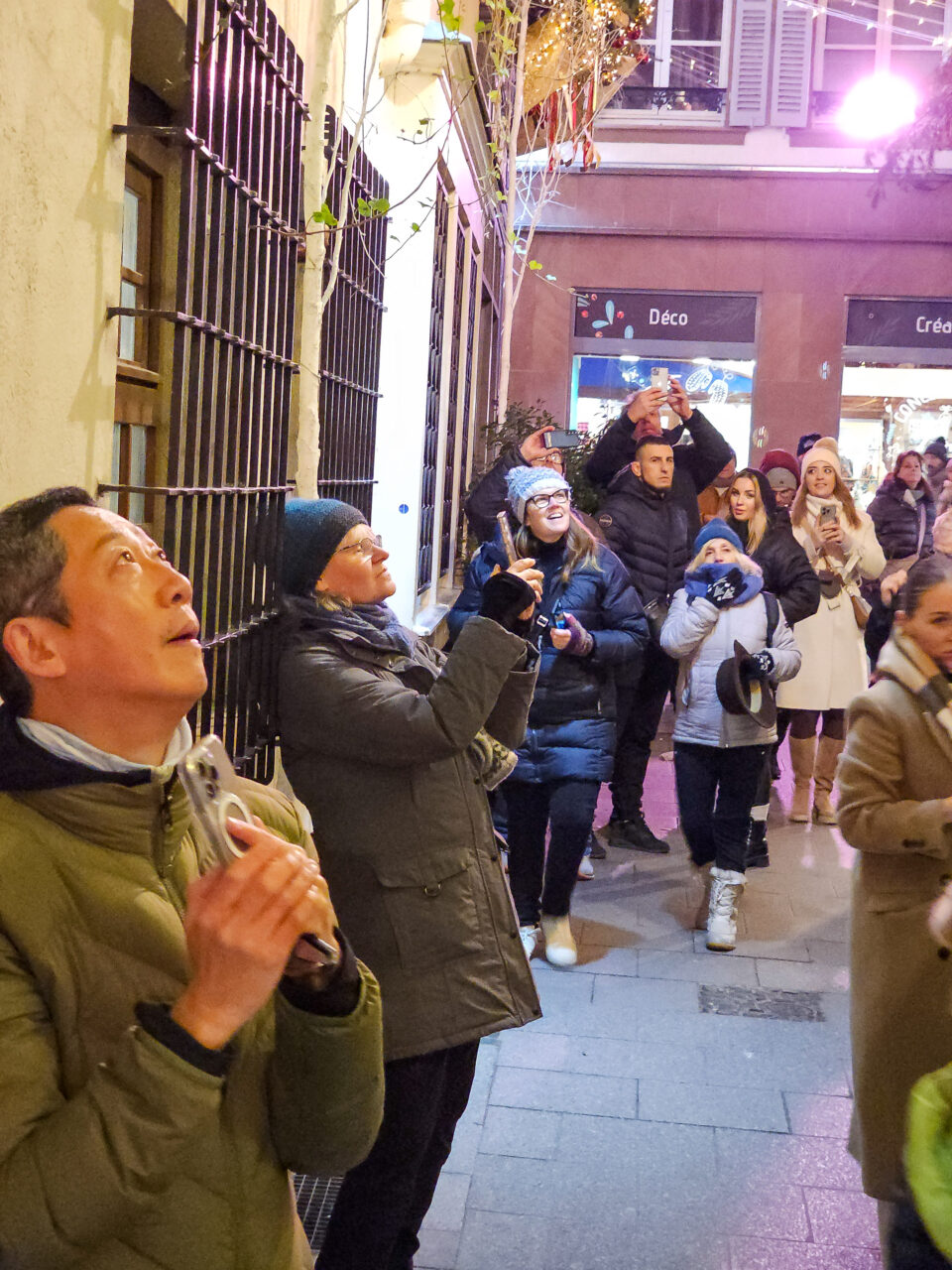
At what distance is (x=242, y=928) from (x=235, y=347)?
9.26ft

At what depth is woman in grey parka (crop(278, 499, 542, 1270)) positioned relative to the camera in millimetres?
3000

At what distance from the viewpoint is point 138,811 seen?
63.7 inches

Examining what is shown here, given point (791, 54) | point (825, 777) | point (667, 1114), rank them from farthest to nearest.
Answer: point (791, 54) < point (825, 777) < point (667, 1114)

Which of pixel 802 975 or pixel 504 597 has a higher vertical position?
pixel 504 597

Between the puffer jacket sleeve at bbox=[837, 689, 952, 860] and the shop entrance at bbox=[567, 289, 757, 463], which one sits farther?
the shop entrance at bbox=[567, 289, 757, 463]

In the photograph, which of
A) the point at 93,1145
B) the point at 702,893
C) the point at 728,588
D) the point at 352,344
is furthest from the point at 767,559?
the point at 93,1145

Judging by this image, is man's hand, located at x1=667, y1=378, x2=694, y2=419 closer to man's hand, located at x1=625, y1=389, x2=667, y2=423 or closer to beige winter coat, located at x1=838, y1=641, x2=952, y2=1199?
man's hand, located at x1=625, y1=389, x2=667, y2=423

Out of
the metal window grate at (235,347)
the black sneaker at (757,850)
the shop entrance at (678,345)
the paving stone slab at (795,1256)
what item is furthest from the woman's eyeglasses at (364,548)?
the shop entrance at (678,345)

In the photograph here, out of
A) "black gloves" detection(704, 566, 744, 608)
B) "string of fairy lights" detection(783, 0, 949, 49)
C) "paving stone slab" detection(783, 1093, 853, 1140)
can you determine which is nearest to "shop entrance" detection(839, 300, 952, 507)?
"string of fairy lights" detection(783, 0, 949, 49)

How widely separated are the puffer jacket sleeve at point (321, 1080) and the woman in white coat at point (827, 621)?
21.9 feet

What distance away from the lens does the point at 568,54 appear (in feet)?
40.9

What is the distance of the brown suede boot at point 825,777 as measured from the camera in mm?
8398

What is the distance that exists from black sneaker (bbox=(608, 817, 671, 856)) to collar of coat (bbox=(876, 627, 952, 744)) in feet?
14.6

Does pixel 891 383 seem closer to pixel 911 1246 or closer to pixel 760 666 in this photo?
pixel 760 666
